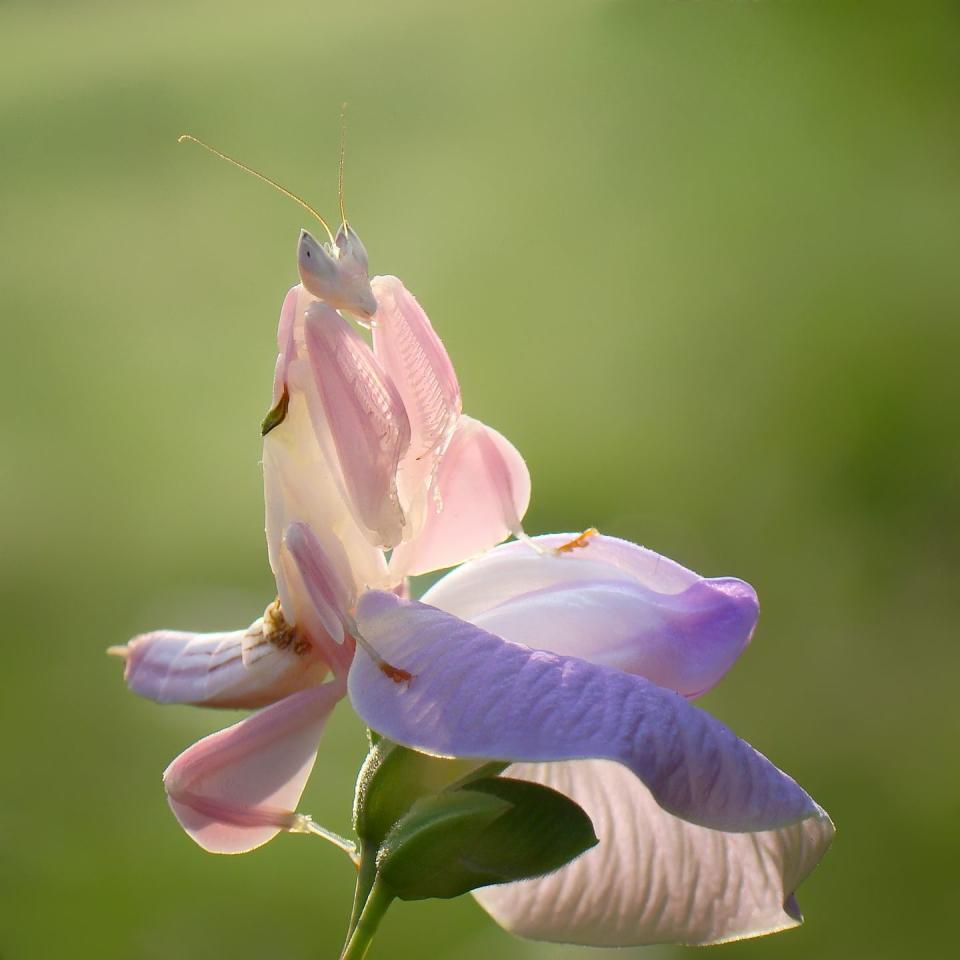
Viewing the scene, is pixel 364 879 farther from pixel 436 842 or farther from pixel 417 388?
pixel 417 388

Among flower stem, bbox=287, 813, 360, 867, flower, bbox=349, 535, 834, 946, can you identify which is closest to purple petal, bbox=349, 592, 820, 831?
flower, bbox=349, 535, 834, 946

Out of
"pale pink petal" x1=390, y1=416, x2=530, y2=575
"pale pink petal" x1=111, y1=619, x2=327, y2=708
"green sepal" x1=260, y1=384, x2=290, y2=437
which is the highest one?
"green sepal" x1=260, y1=384, x2=290, y2=437

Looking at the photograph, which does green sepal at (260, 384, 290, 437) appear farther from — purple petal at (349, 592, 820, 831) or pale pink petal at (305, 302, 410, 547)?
purple petal at (349, 592, 820, 831)

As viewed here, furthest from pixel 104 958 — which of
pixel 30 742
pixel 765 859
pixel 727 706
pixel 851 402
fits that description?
pixel 851 402

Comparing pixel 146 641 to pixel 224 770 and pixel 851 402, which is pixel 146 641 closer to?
pixel 224 770

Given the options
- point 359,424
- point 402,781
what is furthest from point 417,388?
point 402,781

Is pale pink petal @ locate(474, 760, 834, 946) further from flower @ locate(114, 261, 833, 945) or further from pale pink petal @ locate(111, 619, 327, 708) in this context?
pale pink petal @ locate(111, 619, 327, 708)

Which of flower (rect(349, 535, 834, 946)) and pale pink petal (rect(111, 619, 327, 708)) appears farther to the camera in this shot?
pale pink petal (rect(111, 619, 327, 708))

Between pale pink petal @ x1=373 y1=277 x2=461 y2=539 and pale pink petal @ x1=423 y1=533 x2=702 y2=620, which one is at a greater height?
pale pink petal @ x1=373 y1=277 x2=461 y2=539
